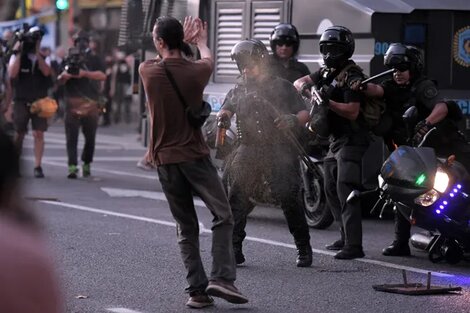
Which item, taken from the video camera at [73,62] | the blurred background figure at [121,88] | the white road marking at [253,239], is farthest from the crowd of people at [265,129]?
the blurred background figure at [121,88]

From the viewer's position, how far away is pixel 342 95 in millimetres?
8906

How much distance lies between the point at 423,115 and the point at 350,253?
1217mm

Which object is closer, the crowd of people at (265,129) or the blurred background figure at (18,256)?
the blurred background figure at (18,256)

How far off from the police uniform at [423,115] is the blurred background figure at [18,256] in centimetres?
743

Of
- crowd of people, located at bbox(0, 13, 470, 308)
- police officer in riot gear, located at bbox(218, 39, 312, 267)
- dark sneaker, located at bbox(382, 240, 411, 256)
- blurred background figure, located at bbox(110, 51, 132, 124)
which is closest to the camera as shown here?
crowd of people, located at bbox(0, 13, 470, 308)

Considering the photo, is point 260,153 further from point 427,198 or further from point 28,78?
point 28,78

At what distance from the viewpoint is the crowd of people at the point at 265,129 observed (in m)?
7.01

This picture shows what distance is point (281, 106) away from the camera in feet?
28.4

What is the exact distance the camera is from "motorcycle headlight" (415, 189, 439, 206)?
834cm

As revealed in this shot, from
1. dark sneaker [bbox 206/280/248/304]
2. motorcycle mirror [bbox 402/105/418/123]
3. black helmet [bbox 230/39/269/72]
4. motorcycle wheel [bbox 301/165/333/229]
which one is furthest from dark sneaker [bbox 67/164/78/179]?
dark sneaker [bbox 206/280/248/304]

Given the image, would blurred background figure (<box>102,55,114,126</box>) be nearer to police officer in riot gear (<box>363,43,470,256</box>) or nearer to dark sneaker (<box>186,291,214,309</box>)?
police officer in riot gear (<box>363,43,470,256</box>)

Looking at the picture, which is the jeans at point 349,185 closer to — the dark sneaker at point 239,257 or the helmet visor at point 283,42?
the dark sneaker at point 239,257

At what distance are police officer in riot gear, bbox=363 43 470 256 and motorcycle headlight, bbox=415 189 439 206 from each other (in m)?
0.66

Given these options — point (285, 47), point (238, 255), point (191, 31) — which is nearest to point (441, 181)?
point (238, 255)
